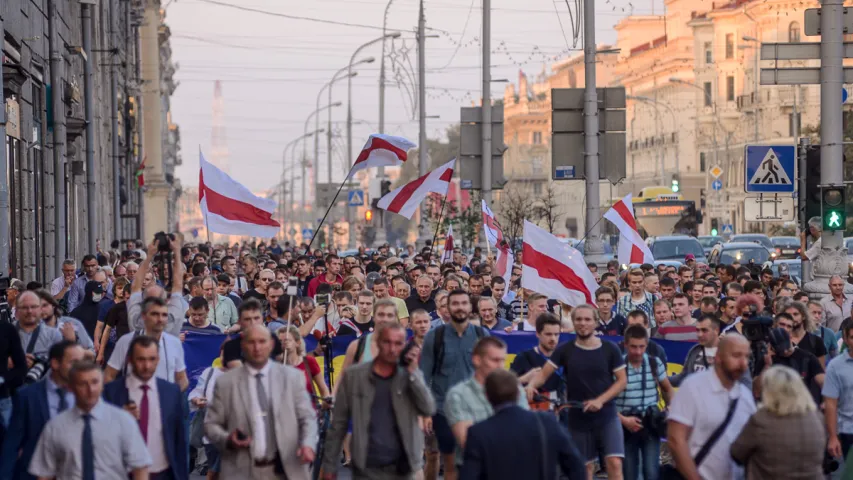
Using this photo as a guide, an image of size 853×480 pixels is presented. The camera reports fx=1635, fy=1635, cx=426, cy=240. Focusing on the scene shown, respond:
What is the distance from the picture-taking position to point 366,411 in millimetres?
9156

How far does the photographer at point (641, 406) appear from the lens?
38.6 feet

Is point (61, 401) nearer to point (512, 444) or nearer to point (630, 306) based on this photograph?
point (512, 444)

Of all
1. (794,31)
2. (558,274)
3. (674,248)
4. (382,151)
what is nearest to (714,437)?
(558,274)

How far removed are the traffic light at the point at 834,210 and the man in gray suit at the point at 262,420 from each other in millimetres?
10916

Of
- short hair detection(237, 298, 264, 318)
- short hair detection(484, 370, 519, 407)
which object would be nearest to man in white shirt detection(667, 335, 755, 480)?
short hair detection(484, 370, 519, 407)

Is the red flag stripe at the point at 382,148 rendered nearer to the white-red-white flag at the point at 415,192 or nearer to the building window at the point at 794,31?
the white-red-white flag at the point at 415,192

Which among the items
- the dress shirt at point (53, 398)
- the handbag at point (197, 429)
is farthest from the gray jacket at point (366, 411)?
the handbag at point (197, 429)

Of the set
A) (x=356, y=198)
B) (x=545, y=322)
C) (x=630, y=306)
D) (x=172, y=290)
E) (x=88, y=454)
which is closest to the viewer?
(x=88, y=454)

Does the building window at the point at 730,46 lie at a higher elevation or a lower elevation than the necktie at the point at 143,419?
higher

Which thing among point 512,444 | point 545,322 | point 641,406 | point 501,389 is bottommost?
point 641,406

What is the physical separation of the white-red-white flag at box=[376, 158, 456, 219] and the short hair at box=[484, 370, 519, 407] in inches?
587

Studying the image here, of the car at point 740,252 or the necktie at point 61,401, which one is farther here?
the car at point 740,252

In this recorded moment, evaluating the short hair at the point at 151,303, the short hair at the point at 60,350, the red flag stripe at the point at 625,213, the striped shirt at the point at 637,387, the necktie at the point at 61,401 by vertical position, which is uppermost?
the red flag stripe at the point at 625,213

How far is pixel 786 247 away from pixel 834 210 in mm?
26676
